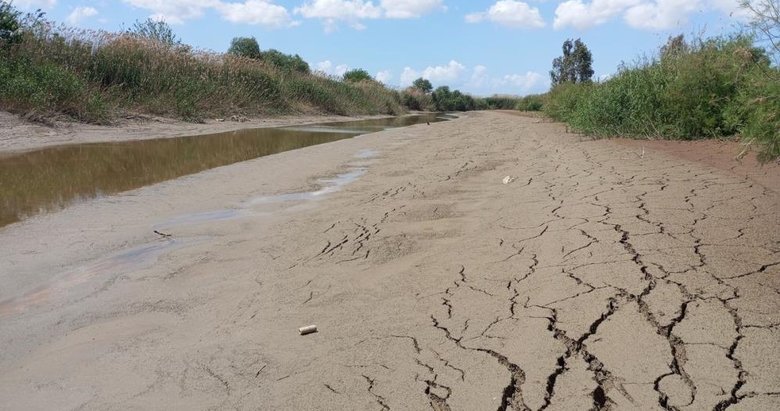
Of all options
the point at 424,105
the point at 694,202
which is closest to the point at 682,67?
the point at 694,202

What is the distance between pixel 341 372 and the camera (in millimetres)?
2730

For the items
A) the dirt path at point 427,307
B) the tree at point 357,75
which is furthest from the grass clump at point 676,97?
the tree at point 357,75

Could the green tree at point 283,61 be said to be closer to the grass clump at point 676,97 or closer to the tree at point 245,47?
the tree at point 245,47

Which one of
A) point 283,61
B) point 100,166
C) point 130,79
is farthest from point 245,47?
point 100,166

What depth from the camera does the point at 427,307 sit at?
345cm

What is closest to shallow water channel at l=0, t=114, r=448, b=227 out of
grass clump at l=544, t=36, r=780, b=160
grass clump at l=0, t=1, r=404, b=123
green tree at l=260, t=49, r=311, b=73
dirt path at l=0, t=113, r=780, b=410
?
dirt path at l=0, t=113, r=780, b=410

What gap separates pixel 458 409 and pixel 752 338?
1444 mm

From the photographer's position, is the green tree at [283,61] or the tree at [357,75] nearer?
the green tree at [283,61]

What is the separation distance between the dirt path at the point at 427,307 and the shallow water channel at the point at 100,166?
3.20 ft

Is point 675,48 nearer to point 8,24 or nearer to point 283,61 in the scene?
point 8,24

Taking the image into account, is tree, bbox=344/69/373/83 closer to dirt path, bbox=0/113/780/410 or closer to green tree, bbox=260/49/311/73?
green tree, bbox=260/49/311/73

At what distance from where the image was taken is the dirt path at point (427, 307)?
2523mm

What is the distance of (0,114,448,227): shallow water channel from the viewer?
714 cm

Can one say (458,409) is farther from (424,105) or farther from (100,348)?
(424,105)
